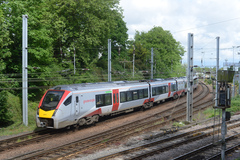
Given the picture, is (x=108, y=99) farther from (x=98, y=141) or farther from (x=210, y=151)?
(x=210, y=151)

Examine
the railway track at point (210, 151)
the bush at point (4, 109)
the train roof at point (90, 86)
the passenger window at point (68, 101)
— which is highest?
the train roof at point (90, 86)

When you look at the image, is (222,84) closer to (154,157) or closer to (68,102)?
(154,157)

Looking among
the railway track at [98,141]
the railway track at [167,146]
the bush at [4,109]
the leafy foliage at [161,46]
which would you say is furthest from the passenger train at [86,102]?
the leafy foliage at [161,46]

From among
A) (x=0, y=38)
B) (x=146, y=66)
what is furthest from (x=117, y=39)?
(x=0, y=38)

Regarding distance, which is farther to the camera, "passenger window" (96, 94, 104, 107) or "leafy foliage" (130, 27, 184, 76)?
"leafy foliage" (130, 27, 184, 76)

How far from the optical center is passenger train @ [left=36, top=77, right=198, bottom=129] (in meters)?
14.1

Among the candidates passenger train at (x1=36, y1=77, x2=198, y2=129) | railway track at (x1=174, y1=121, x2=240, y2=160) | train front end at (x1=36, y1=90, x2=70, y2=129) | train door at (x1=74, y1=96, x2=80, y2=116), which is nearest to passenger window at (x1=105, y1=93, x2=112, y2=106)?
passenger train at (x1=36, y1=77, x2=198, y2=129)

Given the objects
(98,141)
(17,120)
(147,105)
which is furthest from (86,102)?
(147,105)

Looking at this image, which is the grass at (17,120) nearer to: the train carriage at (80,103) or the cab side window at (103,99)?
the train carriage at (80,103)

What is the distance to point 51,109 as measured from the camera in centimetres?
1400

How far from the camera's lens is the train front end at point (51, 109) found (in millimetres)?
13824

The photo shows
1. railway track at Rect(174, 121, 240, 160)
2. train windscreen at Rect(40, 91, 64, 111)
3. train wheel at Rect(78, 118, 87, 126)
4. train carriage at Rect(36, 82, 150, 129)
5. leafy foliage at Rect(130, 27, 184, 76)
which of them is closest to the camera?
railway track at Rect(174, 121, 240, 160)

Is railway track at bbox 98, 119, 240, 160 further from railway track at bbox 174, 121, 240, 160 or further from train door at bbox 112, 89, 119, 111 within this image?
train door at bbox 112, 89, 119, 111

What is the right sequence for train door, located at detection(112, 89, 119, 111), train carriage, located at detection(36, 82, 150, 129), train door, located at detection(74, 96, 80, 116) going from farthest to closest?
train door, located at detection(112, 89, 119, 111) → train door, located at detection(74, 96, 80, 116) → train carriage, located at detection(36, 82, 150, 129)
